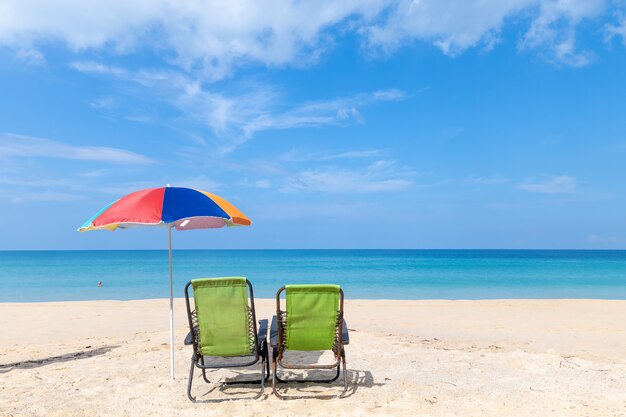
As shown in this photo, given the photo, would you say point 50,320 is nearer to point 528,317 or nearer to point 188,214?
point 188,214

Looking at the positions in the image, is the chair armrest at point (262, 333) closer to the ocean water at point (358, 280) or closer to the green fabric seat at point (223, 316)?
the green fabric seat at point (223, 316)

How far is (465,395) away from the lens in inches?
168

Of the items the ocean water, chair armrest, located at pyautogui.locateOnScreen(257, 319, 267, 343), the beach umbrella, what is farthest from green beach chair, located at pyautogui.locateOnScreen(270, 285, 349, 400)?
the ocean water

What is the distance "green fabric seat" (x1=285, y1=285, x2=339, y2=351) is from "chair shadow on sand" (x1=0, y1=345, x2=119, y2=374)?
3.33m

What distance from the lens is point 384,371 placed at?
514cm

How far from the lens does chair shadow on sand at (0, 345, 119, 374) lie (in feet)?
18.4

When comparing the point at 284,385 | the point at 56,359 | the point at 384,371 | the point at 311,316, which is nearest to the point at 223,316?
the point at 311,316

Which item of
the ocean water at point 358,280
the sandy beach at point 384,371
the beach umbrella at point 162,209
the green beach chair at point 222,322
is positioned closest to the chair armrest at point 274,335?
the green beach chair at point 222,322

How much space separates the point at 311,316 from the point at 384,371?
1.46 meters

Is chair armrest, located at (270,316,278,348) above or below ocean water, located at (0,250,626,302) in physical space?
above

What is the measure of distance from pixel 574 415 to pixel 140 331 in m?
6.92

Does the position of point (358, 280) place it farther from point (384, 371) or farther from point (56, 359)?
point (384, 371)

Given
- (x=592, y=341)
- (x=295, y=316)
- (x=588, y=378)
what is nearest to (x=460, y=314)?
(x=592, y=341)

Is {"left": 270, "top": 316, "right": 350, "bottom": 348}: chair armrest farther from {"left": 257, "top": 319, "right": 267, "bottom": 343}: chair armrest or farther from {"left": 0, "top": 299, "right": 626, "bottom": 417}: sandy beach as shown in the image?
{"left": 0, "top": 299, "right": 626, "bottom": 417}: sandy beach
